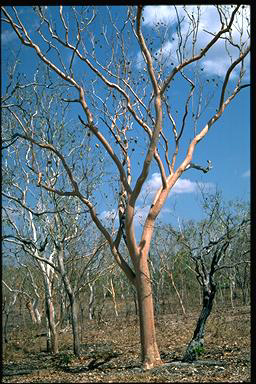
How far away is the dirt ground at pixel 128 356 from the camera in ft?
18.8

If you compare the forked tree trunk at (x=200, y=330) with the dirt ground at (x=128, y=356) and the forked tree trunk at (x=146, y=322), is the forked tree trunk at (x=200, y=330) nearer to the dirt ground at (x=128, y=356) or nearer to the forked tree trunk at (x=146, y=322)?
the dirt ground at (x=128, y=356)

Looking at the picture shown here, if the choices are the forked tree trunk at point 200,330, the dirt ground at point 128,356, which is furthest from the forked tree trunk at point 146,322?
the forked tree trunk at point 200,330

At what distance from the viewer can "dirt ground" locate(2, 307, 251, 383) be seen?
18.8 feet

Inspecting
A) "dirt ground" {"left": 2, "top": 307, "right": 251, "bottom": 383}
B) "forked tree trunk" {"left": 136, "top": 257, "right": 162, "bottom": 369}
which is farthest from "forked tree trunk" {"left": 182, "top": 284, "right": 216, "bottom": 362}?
"forked tree trunk" {"left": 136, "top": 257, "right": 162, "bottom": 369}

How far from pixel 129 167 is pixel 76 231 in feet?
12.9

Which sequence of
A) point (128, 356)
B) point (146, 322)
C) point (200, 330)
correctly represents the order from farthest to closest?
point (128, 356) → point (200, 330) → point (146, 322)

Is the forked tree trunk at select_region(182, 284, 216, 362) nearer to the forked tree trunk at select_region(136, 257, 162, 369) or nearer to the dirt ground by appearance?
the dirt ground

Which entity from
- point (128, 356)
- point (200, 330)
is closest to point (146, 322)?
point (200, 330)

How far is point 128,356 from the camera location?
29.5 ft

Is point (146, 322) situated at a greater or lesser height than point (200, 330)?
greater

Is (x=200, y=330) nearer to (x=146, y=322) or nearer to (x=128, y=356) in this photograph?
(x=146, y=322)

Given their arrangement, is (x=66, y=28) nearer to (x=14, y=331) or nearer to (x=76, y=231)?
(x=76, y=231)
